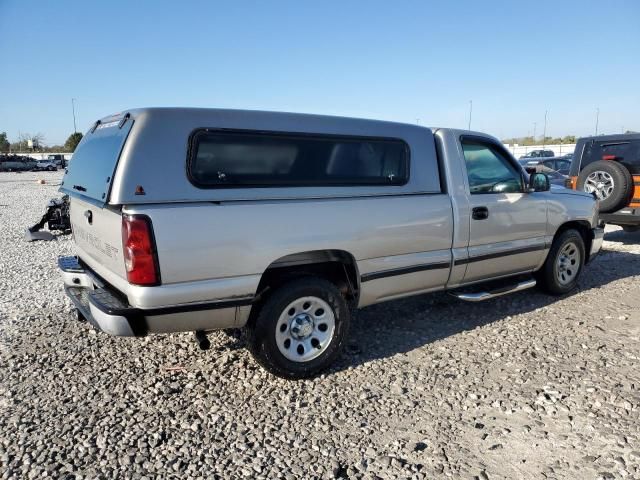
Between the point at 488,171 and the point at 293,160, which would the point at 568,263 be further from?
the point at 293,160

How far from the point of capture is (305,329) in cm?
367

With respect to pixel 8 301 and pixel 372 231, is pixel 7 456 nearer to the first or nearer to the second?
pixel 372 231

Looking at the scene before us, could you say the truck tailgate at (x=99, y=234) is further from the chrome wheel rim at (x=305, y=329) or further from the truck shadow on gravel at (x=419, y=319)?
the truck shadow on gravel at (x=419, y=319)

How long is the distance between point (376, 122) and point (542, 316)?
2.73 metres

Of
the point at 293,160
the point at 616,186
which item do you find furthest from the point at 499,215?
the point at 616,186

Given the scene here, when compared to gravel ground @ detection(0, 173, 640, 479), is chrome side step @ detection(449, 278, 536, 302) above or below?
above

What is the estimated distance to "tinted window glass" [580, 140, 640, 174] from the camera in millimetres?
7858

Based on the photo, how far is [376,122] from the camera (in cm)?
404

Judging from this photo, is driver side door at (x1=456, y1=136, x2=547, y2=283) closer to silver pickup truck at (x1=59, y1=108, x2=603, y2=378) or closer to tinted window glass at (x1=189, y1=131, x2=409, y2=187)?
silver pickup truck at (x1=59, y1=108, x2=603, y2=378)

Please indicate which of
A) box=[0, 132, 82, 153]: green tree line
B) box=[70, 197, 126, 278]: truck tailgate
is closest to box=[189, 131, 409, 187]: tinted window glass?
box=[70, 197, 126, 278]: truck tailgate

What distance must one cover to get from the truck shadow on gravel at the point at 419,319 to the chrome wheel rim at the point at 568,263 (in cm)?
22

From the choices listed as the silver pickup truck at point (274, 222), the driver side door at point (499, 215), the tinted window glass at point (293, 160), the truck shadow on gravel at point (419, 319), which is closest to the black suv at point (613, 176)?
the truck shadow on gravel at point (419, 319)

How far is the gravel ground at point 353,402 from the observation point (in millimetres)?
2680

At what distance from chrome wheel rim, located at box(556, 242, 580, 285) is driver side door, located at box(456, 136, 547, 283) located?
59cm
